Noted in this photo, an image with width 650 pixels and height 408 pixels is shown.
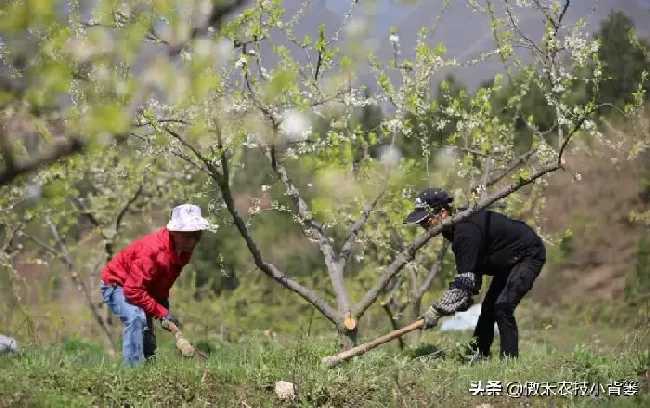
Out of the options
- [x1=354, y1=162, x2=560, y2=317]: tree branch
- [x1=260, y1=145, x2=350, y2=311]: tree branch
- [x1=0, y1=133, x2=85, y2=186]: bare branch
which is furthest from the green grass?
[x1=0, y1=133, x2=85, y2=186]: bare branch

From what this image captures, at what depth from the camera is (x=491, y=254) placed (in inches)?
255

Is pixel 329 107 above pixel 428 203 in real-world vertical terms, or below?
above

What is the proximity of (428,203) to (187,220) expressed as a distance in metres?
1.67

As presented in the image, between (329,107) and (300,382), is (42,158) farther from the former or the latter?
(329,107)

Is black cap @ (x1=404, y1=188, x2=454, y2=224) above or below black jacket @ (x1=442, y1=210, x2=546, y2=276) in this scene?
above

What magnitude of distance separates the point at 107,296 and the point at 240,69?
1.87 metres

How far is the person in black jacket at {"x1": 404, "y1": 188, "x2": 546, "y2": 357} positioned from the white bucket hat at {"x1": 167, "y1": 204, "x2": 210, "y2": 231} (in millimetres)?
1445

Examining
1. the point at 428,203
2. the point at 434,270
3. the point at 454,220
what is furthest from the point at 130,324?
the point at 434,270

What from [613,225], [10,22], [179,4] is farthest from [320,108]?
[613,225]

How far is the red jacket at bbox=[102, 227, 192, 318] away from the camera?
606cm

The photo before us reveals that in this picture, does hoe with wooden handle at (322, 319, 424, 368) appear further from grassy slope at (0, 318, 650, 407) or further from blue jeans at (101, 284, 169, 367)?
blue jeans at (101, 284, 169, 367)

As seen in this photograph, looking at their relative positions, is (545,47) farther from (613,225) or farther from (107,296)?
(613,225)

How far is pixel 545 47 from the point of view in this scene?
657 cm

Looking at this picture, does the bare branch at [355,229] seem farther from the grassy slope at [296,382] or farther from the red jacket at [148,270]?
the grassy slope at [296,382]
